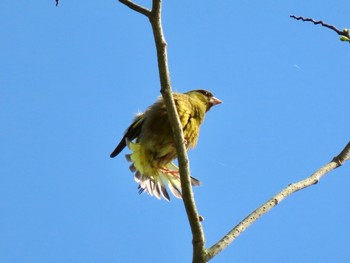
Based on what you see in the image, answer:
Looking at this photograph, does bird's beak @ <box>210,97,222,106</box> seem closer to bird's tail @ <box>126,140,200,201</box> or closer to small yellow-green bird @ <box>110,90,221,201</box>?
small yellow-green bird @ <box>110,90,221,201</box>

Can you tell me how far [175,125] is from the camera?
3.44 metres

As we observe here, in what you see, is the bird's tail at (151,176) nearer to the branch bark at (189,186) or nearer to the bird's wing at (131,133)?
the bird's wing at (131,133)

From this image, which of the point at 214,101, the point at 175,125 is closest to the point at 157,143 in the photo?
the point at 214,101

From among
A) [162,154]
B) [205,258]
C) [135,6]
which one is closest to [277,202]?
[205,258]

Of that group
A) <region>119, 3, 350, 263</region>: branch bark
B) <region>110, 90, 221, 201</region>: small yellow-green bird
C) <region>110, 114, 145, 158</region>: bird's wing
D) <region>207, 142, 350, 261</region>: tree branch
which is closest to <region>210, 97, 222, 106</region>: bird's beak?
<region>110, 90, 221, 201</region>: small yellow-green bird

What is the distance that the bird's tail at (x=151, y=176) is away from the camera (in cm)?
555

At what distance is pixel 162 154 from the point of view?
5465 mm

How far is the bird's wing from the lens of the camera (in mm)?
5660

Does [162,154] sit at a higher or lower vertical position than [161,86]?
Result: lower

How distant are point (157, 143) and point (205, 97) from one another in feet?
4.01

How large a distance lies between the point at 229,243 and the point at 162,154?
2.39 meters

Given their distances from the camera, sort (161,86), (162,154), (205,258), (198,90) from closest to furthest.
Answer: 1. (205,258)
2. (161,86)
3. (162,154)
4. (198,90)

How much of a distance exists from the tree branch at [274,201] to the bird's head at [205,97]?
9.13 ft

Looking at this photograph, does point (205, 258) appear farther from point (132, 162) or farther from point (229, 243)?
point (132, 162)
